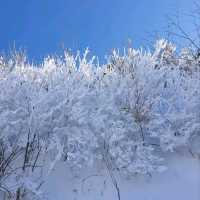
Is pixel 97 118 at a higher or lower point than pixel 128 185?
higher

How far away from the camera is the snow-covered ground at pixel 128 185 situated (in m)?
6.13

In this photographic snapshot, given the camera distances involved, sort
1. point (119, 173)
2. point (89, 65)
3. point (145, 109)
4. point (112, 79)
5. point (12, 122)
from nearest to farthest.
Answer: point (12, 122)
point (119, 173)
point (145, 109)
point (112, 79)
point (89, 65)

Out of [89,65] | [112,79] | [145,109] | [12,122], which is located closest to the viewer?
[12,122]

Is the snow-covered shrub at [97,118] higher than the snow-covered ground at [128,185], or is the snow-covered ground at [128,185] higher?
the snow-covered shrub at [97,118]

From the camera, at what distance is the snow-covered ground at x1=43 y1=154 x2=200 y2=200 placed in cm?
613

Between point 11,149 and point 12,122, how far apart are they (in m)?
0.42

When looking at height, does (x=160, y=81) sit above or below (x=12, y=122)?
above

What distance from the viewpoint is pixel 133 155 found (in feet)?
21.4

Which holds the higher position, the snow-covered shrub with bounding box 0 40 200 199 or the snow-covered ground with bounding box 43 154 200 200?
the snow-covered shrub with bounding box 0 40 200 199

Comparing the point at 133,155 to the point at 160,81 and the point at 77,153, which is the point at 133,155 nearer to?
the point at 77,153

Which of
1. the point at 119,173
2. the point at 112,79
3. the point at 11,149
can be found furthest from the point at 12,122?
the point at 112,79

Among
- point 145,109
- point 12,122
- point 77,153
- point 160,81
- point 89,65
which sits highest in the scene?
point 89,65

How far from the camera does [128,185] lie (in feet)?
20.9

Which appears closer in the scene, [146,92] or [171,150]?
[171,150]
